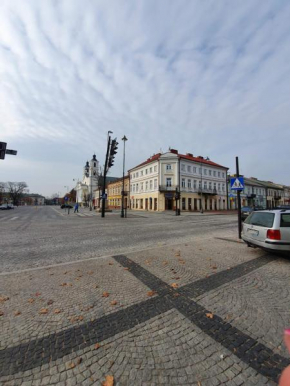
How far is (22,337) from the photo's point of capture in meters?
2.41

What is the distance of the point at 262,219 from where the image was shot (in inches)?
235

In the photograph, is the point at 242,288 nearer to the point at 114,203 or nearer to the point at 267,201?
the point at 114,203

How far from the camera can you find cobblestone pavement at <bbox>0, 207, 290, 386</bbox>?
1.92 m

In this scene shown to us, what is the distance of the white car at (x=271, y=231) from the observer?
526cm

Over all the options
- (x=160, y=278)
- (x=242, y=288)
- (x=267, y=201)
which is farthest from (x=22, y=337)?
(x=267, y=201)

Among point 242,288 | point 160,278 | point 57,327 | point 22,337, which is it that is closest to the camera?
point 22,337

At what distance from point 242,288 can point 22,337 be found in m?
3.85

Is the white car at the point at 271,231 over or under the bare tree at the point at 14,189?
under

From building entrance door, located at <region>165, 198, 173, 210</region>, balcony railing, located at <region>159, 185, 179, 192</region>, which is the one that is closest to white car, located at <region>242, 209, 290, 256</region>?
balcony railing, located at <region>159, 185, 179, 192</region>

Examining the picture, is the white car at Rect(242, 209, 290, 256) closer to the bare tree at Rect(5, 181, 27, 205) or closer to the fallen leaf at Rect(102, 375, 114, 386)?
the fallen leaf at Rect(102, 375, 114, 386)

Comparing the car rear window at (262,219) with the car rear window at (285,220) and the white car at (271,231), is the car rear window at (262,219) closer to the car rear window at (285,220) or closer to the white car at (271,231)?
the white car at (271,231)

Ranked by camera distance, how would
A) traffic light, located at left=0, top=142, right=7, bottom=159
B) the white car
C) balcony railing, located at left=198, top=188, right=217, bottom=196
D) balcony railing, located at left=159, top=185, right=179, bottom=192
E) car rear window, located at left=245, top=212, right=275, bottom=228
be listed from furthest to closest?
1. balcony railing, located at left=198, top=188, right=217, bottom=196
2. balcony railing, located at left=159, top=185, right=179, bottom=192
3. traffic light, located at left=0, top=142, right=7, bottom=159
4. car rear window, located at left=245, top=212, right=275, bottom=228
5. the white car

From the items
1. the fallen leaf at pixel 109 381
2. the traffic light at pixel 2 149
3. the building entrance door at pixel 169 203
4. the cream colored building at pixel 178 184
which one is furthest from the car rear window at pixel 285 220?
the building entrance door at pixel 169 203

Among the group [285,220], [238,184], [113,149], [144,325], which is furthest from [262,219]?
[113,149]
